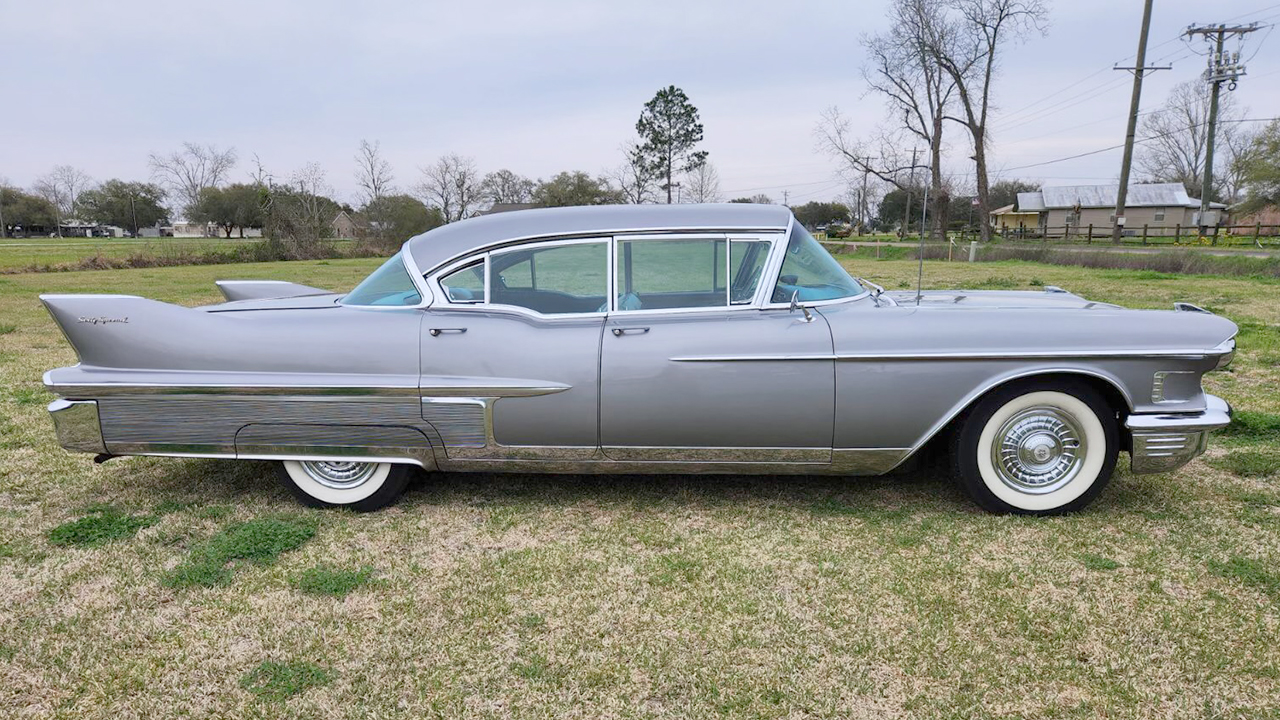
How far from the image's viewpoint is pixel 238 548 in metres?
3.12

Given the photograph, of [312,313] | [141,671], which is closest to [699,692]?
[141,671]

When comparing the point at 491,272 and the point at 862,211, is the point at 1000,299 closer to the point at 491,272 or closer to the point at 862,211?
the point at 491,272

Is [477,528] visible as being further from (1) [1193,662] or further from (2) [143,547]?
(1) [1193,662]

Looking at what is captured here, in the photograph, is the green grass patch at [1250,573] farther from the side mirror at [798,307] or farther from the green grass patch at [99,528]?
the green grass patch at [99,528]

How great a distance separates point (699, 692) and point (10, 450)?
187 inches

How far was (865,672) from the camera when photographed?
2.28m

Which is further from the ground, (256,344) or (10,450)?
(256,344)

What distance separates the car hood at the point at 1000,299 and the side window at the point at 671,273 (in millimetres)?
978

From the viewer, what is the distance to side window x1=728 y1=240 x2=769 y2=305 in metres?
3.45

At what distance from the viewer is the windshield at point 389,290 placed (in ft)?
11.6

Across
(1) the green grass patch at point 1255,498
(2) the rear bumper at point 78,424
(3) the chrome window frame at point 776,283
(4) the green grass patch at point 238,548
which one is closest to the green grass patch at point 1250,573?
(1) the green grass patch at point 1255,498

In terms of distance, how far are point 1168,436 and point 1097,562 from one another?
28.5 inches

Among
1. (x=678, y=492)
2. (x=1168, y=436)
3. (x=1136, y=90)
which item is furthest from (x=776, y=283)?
(x=1136, y=90)

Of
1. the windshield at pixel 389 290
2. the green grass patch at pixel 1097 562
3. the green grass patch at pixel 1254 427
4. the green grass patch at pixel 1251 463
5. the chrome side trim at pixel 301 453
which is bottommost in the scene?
the green grass patch at pixel 1097 562
